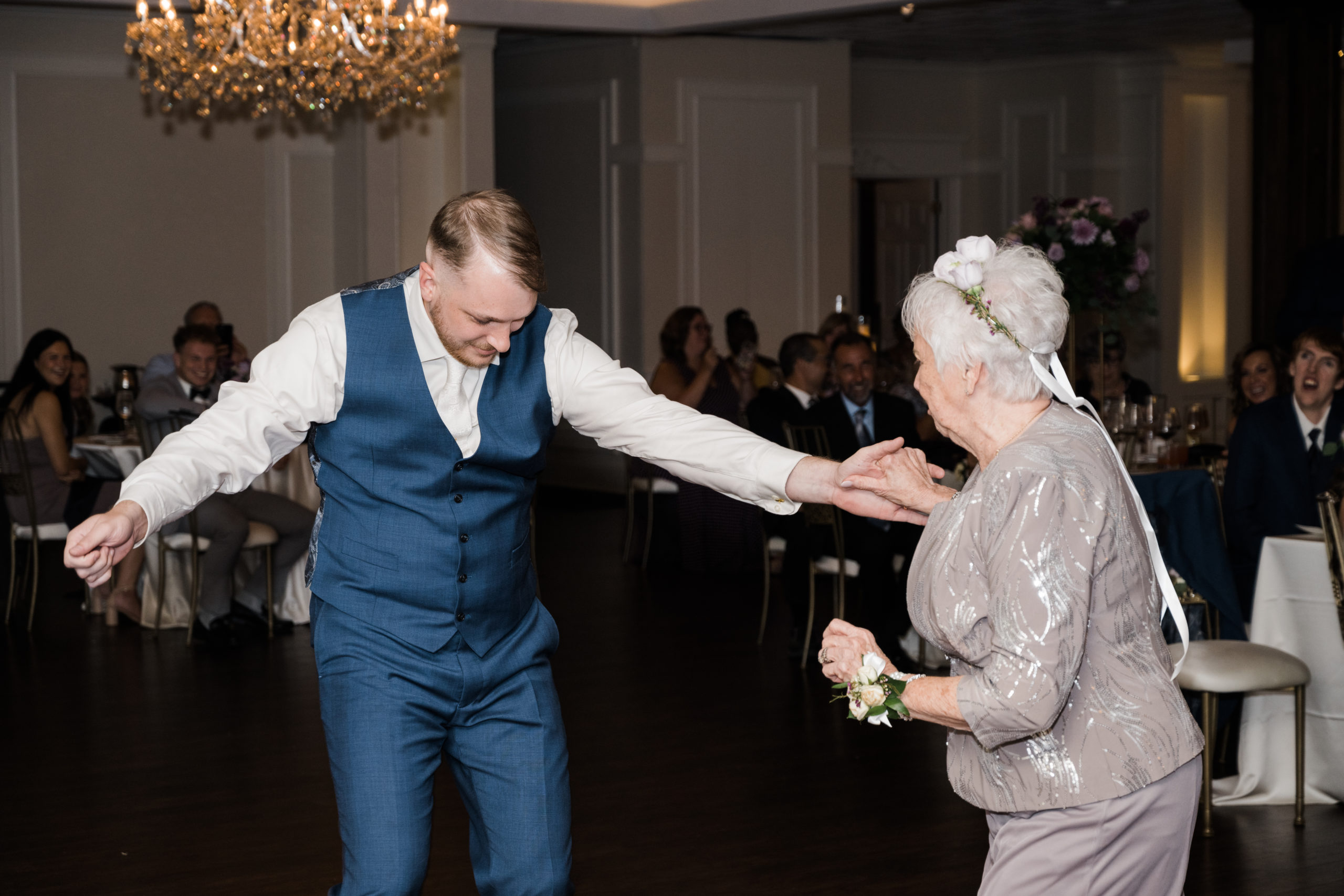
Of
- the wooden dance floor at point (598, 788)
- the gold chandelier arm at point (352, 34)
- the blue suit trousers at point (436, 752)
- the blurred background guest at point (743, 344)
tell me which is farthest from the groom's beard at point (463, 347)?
the blurred background guest at point (743, 344)

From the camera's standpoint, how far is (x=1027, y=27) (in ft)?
35.1

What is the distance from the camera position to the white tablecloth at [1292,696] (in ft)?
13.5

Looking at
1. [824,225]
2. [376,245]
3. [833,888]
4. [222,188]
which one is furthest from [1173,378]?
[833,888]

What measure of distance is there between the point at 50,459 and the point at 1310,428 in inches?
210

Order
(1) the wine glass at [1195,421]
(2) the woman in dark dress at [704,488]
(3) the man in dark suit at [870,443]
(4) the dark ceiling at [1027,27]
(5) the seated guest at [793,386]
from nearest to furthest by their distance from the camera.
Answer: (3) the man in dark suit at [870,443] < (1) the wine glass at [1195,421] < (5) the seated guest at [793,386] < (2) the woman in dark dress at [704,488] < (4) the dark ceiling at [1027,27]

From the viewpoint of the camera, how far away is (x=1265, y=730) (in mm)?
4191

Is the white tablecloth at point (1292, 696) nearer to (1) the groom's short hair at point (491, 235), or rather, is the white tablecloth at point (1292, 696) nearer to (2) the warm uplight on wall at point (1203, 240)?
(1) the groom's short hair at point (491, 235)

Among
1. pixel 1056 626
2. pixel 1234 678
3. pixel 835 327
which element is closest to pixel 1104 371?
pixel 835 327

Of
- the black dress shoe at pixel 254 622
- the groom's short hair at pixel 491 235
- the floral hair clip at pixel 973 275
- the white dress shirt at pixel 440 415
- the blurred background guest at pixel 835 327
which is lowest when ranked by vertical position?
the black dress shoe at pixel 254 622

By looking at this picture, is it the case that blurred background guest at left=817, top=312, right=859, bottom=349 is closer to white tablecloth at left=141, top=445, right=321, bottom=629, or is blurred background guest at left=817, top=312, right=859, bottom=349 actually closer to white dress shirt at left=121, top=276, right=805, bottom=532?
white tablecloth at left=141, top=445, right=321, bottom=629

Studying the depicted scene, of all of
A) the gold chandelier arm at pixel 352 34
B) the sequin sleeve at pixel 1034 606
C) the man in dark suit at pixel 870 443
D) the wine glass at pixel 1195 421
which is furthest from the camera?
the gold chandelier arm at pixel 352 34

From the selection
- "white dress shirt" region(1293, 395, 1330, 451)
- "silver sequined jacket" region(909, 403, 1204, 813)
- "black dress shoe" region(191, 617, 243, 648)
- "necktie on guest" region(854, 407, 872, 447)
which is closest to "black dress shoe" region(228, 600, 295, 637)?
"black dress shoe" region(191, 617, 243, 648)

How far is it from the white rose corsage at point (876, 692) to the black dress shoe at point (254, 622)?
4.99 m

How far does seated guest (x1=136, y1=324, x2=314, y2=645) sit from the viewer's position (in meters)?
6.31
